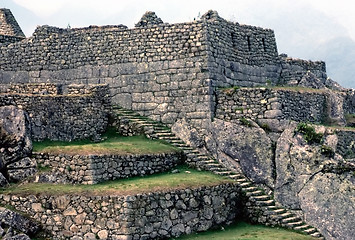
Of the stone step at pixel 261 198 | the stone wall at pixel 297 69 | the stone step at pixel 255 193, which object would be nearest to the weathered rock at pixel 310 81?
the stone wall at pixel 297 69

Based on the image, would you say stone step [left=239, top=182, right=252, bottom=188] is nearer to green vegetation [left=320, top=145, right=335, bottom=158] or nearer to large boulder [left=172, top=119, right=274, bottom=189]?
large boulder [left=172, top=119, right=274, bottom=189]

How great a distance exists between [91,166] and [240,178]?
694cm

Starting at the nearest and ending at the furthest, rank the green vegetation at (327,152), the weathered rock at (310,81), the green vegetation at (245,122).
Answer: the green vegetation at (327,152), the green vegetation at (245,122), the weathered rock at (310,81)

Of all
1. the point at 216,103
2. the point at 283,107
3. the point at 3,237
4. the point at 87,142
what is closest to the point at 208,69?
the point at 216,103

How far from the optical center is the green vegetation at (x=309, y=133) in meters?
28.6

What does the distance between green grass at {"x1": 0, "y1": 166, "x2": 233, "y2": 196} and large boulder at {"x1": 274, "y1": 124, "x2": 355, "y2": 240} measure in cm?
359

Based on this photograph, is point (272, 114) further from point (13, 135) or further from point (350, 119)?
point (13, 135)

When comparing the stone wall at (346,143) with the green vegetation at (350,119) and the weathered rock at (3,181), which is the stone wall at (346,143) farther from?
the weathered rock at (3,181)

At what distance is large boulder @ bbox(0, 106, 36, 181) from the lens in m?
24.3

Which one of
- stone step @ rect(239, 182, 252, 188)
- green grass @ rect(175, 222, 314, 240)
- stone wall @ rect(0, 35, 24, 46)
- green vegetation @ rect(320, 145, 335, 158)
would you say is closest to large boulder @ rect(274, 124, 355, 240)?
green vegetation @ rect(320, 145, 335, 158)

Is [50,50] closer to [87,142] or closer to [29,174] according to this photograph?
[87,142]

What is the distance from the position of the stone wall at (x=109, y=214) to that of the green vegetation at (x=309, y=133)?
7.25m

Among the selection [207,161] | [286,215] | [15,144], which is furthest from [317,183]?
[15,144]

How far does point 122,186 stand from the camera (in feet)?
77.9
